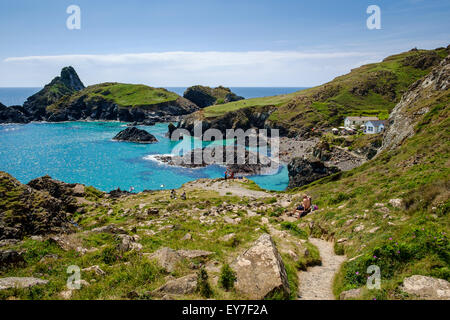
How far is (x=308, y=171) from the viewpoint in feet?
165

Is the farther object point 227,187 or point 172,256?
point 227,187

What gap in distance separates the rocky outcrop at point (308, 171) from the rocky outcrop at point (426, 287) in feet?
143

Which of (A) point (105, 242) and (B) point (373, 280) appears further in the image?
(A) point (105, 242)

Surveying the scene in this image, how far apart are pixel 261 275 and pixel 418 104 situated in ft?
150

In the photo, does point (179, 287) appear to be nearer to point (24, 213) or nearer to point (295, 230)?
point (295, 230)

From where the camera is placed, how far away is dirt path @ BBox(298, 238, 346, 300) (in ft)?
27.5

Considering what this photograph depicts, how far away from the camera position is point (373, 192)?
17.8 m

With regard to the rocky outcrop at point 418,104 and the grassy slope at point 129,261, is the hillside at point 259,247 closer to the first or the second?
the grassy slope at point 129,261

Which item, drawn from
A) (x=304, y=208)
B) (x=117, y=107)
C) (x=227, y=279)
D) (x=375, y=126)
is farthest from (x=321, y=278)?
(x=117, y=107)

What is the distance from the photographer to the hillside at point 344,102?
360ft

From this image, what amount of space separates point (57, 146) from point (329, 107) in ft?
391

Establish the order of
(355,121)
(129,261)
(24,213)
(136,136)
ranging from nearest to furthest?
(129,261), (24,213), (355,121), (136,136)
